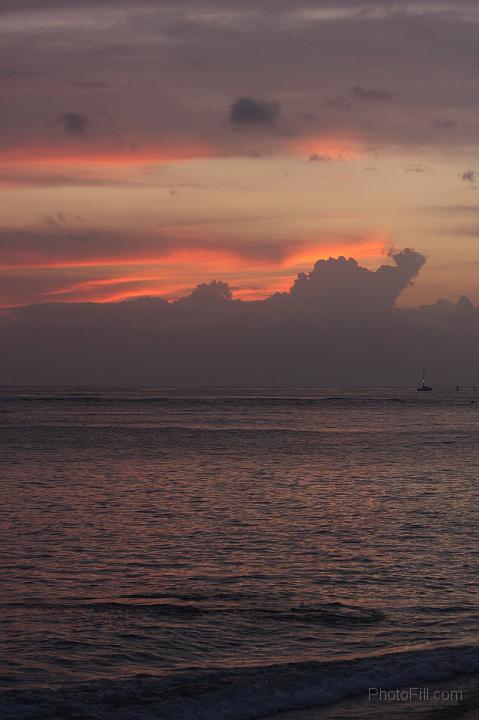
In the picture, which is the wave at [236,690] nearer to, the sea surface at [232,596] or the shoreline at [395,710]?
the sea surface at [232,596]

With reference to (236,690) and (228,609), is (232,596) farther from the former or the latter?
(236,690)

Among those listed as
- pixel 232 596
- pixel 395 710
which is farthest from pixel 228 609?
pixel 395 710

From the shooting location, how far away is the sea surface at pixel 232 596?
15148mm

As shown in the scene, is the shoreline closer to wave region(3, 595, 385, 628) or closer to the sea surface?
the sea surface

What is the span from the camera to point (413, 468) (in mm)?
55750

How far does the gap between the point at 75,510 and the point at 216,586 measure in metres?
14.4

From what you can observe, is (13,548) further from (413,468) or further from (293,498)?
(413,468)

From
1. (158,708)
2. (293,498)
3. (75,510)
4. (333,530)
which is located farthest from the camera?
(293,498)

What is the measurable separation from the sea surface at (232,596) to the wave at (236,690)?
1.5 inches

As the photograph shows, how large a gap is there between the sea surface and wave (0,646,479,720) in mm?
39

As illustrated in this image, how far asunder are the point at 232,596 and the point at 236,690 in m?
6.29

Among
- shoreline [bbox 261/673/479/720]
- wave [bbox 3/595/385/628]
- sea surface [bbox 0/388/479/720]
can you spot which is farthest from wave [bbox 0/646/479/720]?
wave [bbox 3/595/385/628]

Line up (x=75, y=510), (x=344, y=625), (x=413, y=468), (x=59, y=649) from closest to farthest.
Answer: (x=59, y=649) < (x=344, y=625) < (x=75, y=510) < (x=413, y=468)

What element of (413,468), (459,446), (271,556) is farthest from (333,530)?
(459,446)
